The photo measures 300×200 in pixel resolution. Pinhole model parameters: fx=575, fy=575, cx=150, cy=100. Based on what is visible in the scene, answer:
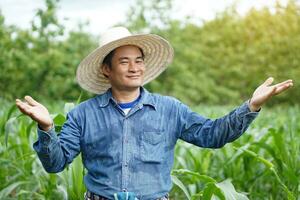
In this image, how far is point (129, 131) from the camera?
247cm

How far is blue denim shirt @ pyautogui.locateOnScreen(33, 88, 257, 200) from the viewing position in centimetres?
244

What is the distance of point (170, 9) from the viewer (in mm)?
24984

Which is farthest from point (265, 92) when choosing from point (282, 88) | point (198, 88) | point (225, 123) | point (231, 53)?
point (231, 53)

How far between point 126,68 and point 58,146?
45 cm

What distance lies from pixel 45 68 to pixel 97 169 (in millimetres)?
14304

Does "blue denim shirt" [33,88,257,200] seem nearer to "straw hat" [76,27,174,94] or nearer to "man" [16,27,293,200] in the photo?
"man" [16,27,293,200]

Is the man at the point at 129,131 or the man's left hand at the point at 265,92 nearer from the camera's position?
the man's left hand at the point at 265,92

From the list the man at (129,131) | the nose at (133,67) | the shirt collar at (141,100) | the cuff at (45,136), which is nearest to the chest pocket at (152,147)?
the man at (129,131)

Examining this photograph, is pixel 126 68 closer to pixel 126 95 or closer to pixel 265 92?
pixel 126 95

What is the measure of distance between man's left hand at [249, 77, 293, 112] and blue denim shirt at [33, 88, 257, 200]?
0.04 meters

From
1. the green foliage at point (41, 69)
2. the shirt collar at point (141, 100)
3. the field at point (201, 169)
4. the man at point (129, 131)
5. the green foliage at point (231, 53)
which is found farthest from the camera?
the green foliage at point (231, 53)

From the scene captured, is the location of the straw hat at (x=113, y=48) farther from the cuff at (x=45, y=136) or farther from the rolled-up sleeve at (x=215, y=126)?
the cuff at (x=45, y=136)

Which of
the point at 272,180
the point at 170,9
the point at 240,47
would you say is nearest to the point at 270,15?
the point at 240,47

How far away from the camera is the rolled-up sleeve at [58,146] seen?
232cm
